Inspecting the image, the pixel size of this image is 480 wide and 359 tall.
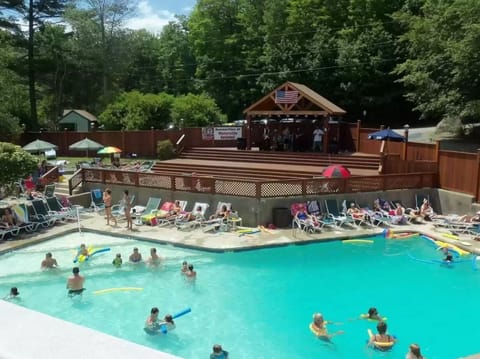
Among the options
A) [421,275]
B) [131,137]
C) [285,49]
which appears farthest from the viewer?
[285,49]

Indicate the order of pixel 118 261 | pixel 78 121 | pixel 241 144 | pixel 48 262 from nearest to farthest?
pixel 48 262 < pixel 118 261 < pixel 241 144 < pixel 78 121

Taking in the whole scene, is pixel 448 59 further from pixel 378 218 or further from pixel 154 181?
pixel 154 181

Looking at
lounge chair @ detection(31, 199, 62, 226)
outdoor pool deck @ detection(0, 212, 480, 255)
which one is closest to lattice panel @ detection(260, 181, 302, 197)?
outdoor pool deck @ detection(0, 212, 480, 255)

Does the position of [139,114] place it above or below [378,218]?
above

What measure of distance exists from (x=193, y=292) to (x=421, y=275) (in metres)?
6.80

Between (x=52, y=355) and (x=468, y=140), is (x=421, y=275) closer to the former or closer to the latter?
(x=52, y=355)

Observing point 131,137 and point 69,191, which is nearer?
point 69,191

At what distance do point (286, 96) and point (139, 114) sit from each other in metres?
13.1

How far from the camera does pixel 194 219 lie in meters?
17.9

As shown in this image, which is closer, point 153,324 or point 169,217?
point 153,324

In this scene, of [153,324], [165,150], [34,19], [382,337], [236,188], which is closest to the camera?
[382,337]

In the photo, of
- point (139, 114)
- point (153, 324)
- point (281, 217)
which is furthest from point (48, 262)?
point (139, 114)

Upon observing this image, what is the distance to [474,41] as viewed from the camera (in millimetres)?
22391

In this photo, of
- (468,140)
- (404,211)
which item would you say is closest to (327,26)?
(468,140)
